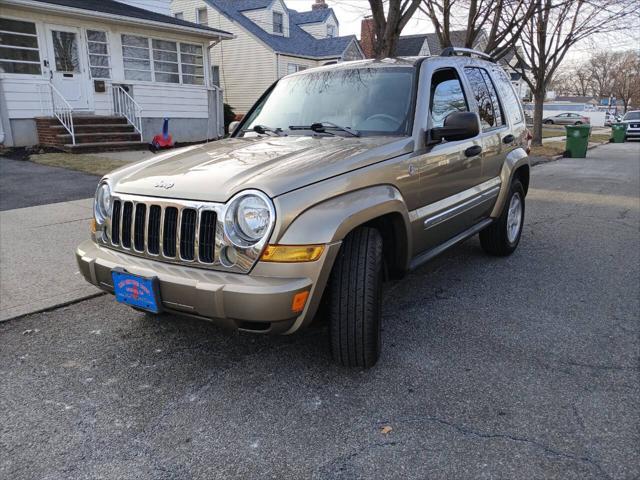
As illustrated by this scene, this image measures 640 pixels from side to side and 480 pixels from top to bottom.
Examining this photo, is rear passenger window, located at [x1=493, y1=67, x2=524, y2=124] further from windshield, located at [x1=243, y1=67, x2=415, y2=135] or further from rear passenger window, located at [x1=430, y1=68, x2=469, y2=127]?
windshield, located at [x1=243, y1=67, x2=415, y2=135]

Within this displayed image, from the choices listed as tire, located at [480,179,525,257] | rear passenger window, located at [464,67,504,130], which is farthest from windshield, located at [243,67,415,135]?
tire, located at [480,179,525,257]

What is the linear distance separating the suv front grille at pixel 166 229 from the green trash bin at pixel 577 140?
693 inches

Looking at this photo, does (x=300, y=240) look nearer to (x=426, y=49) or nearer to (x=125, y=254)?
(x=125, y=254)

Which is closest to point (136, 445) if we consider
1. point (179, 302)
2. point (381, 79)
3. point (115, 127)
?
point (179, 302)

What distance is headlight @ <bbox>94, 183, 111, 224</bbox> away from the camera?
312 cm

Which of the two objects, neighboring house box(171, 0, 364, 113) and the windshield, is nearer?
the windshield

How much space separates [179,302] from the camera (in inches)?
103

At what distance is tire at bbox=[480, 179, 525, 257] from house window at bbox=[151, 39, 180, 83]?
14.4 meters

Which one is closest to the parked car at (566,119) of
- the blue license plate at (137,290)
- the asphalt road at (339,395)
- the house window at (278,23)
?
the house window at (278,23)

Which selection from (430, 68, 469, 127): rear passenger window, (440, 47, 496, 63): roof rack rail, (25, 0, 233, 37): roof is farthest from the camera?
(25, 0, 233, 37): roof

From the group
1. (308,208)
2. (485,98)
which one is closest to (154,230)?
(308,208)

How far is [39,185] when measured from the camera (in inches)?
347

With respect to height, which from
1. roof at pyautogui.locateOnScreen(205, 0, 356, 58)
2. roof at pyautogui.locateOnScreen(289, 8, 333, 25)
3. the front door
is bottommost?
the front door

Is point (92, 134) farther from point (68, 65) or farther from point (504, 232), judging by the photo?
point (504, 232)
